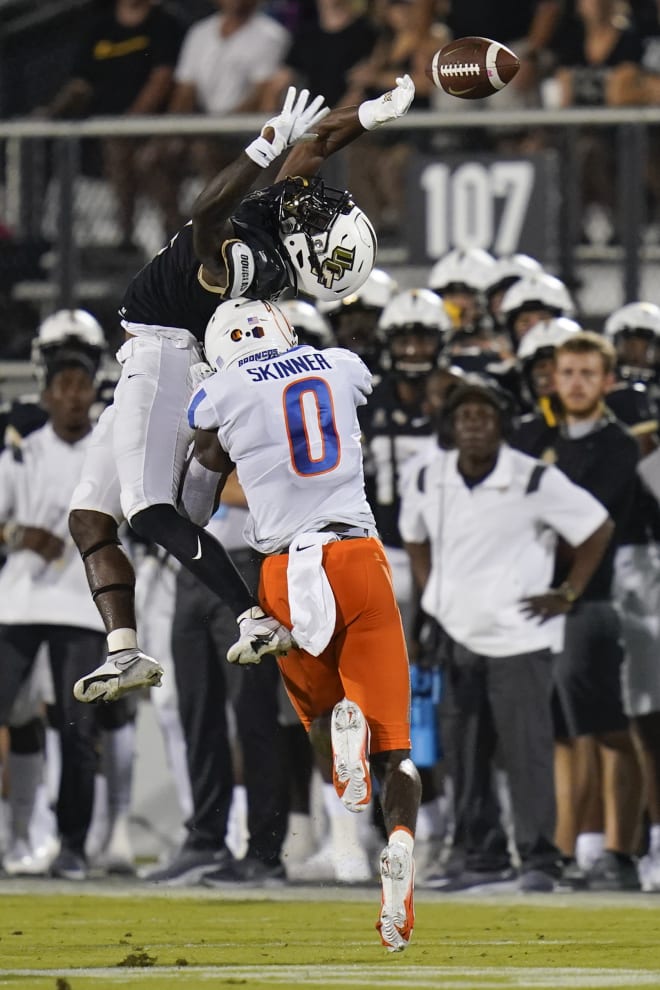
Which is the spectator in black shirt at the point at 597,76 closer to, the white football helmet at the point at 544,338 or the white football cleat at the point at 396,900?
the white football helmet at the point at 544,338

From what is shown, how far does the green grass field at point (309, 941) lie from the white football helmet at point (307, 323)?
278cm

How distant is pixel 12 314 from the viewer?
1312cm

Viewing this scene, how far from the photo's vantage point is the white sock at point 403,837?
7.14 metres

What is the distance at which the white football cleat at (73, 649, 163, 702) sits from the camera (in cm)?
763

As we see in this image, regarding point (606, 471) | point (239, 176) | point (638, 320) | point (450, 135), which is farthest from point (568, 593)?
point (450, 135)

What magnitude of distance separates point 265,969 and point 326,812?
3560 millimetres

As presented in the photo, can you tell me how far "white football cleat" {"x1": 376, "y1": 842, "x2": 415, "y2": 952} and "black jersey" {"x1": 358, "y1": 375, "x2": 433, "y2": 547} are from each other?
137 inches

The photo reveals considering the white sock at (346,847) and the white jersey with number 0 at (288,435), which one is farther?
the white sock at (346,847)

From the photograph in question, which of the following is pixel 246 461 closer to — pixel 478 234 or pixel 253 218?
pixel 253 218

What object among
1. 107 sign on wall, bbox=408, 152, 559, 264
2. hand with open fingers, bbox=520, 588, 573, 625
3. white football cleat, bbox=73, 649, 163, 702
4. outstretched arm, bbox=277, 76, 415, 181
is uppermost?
107 sign on wall, bbox=408, 152, 559, 264

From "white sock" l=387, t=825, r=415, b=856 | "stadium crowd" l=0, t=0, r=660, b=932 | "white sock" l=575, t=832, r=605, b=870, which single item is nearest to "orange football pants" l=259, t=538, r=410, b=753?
"white sock" l=387, t=825, r=415, b=856

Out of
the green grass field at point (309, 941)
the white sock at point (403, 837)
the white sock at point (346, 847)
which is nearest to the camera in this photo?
the green grass field at point (309, 941)

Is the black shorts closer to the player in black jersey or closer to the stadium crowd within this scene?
the stadium crowd

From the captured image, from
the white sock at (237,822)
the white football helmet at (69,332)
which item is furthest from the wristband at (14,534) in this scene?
the white sock at (237,822)
